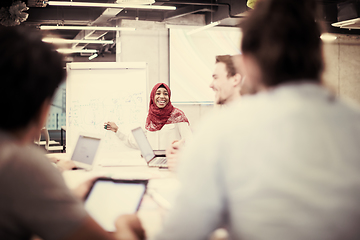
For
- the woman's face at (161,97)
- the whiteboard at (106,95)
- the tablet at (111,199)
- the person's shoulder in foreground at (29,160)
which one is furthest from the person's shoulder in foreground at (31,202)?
the whiteboard at (106,95)

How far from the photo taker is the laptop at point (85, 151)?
192 cm

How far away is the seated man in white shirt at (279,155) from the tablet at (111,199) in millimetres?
548

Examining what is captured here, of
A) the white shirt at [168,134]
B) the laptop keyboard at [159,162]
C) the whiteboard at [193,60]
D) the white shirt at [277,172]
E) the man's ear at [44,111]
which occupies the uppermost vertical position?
the whiteboard at [193,60]

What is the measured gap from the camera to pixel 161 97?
396 centimetres

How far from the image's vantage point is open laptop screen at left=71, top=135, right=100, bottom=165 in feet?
6.31

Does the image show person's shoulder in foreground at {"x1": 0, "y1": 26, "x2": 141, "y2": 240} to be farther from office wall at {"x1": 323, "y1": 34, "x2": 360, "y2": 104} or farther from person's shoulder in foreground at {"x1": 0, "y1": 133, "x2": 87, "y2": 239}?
office wall at {"x1": 323, "y1": 34, "x2": 360, "y2": 104}

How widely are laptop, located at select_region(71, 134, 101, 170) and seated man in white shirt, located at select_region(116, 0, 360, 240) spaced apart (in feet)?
4.19

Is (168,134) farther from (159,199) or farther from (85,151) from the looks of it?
(159,199)

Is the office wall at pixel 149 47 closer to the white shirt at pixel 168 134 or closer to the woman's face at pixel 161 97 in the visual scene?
the woman's face at pixel 161 97

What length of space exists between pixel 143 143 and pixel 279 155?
1649 mm

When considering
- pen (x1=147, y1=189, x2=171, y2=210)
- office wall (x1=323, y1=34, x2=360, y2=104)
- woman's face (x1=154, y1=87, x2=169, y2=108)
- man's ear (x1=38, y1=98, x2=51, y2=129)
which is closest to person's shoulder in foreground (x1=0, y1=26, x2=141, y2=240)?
man's ear (x1=38, y1=98, x2=51, y2=129)

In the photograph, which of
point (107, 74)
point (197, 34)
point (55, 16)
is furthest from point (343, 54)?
point (55, 16)

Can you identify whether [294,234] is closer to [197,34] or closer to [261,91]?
[261,91]

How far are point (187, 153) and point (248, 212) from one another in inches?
7.5
